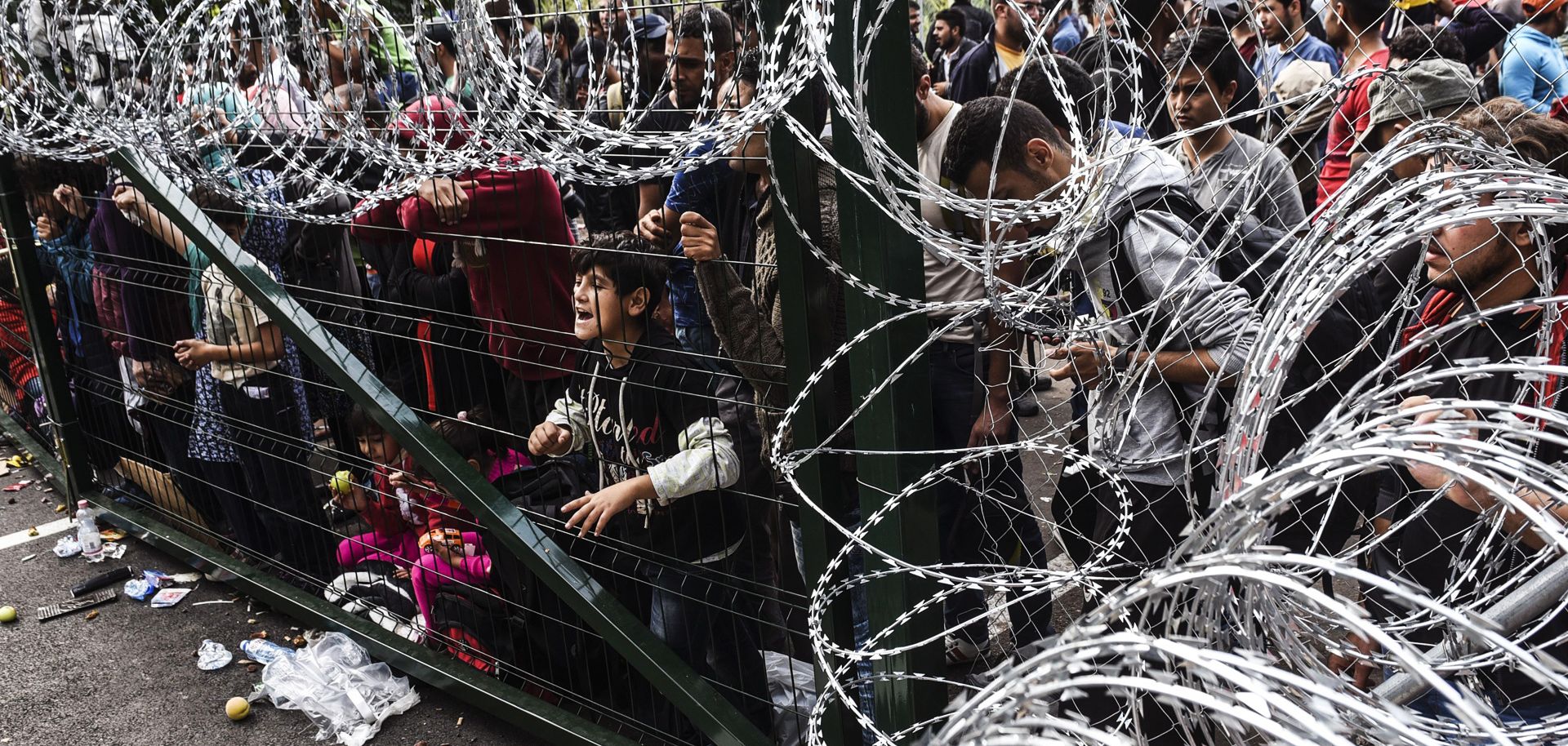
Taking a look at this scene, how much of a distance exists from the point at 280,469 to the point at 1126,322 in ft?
11.3

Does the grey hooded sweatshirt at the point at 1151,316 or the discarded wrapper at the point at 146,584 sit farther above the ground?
the grey hooded sweatshirt at the point at 1151,316

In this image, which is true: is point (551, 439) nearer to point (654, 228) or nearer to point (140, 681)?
point (654, 228)

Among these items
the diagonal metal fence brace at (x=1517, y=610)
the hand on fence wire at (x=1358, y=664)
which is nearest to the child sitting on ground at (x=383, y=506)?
Answer: the hand on fence wire at (x=1358, y=664)

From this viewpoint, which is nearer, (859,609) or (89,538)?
(859,609)

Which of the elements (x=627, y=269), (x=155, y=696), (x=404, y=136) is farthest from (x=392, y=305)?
(x=155, y=696)

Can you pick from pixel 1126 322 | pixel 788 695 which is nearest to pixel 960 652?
pixel 788 695

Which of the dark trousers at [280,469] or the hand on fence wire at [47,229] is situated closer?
the dark trousers at [280,469]

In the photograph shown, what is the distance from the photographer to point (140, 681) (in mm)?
3969

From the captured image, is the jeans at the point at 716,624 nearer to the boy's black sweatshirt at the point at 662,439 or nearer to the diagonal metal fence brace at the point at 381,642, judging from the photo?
the boy's black sweatshirt at the point at 662,439

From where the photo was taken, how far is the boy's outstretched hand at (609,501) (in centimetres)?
271

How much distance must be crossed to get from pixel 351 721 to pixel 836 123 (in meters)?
2.61

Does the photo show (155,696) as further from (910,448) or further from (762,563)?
(910,448)

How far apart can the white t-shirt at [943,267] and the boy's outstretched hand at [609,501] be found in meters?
0.80

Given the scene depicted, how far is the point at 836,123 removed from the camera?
2.11m
